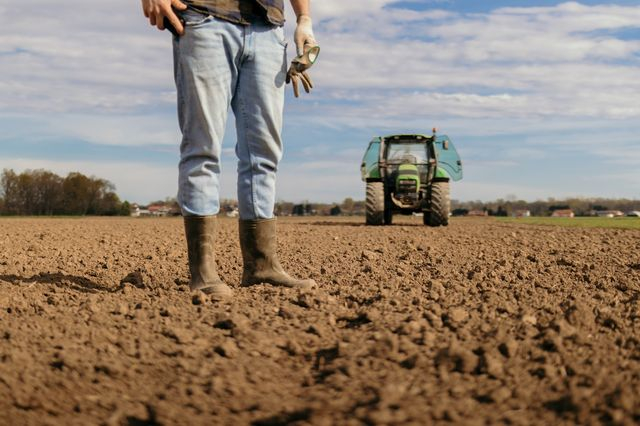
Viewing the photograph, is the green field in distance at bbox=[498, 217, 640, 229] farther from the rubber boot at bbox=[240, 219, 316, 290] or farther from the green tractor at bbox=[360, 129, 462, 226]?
the rubber boot at bbox=[240, 219, 316, 290]

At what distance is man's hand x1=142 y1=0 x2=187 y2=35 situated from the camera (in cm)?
321

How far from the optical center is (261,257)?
148 inches

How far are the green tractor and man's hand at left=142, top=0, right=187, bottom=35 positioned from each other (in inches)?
390

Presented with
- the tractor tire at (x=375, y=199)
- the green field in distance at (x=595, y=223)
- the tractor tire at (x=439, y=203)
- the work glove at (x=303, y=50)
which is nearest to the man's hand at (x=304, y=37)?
the work glove at (x=303, y=50)

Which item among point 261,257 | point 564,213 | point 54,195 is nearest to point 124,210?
point 54,195

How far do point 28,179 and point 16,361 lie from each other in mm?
44813

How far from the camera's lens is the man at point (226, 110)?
332 centimetres

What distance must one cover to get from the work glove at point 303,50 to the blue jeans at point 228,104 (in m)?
0.12

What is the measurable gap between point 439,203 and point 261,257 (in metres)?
9.67

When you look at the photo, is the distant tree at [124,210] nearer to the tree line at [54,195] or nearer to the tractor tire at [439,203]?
the tree line at [54,195]

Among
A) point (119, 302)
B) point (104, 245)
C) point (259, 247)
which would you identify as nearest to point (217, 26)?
point (259, 247)

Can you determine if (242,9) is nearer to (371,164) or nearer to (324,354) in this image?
(324,354)

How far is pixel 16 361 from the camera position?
7.71 feet

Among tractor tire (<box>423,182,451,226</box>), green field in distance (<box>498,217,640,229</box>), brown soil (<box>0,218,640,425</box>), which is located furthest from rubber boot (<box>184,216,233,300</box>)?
green field in distance (<box>498,217,640,229</box>)
